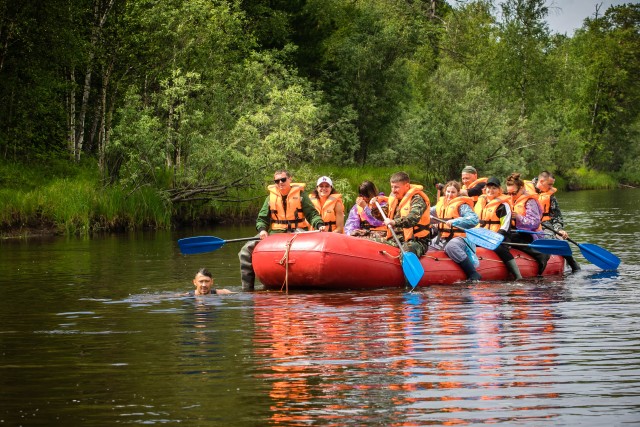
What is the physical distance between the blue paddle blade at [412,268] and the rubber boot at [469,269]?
1093 mm

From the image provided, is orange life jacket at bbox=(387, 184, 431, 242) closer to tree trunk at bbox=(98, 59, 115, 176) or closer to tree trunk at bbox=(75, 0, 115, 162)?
tree trunk at bbox=(98, 59, 115, 176)

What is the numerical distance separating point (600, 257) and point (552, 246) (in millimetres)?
1288

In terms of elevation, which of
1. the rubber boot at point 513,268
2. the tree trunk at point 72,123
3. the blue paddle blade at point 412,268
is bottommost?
the rubber boot at point 513,268

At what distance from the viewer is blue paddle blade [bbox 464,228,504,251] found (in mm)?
12789

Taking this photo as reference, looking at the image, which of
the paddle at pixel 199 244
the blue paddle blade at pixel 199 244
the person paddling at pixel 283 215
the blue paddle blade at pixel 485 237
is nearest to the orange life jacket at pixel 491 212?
the blue paddle blade at pixel 485 237

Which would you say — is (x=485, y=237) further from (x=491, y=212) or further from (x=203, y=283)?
(x=203, y=283)

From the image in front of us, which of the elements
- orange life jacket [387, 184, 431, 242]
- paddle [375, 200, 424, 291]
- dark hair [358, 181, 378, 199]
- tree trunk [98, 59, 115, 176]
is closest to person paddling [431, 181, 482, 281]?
orange life jacket [387, 184, 431, 242]

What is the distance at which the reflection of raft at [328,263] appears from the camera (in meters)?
11.3

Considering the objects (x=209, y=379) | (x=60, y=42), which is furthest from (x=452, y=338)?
(x=60, y=42)

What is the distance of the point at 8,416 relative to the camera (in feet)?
18.4

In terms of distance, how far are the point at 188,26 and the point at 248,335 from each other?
744 inches

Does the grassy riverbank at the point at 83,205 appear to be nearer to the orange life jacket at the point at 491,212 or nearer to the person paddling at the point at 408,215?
the orange life jacket at the point at 491,212

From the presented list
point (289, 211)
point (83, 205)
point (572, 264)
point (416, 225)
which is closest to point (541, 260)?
point (572, 264)

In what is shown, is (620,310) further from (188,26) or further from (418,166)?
(418,166)
